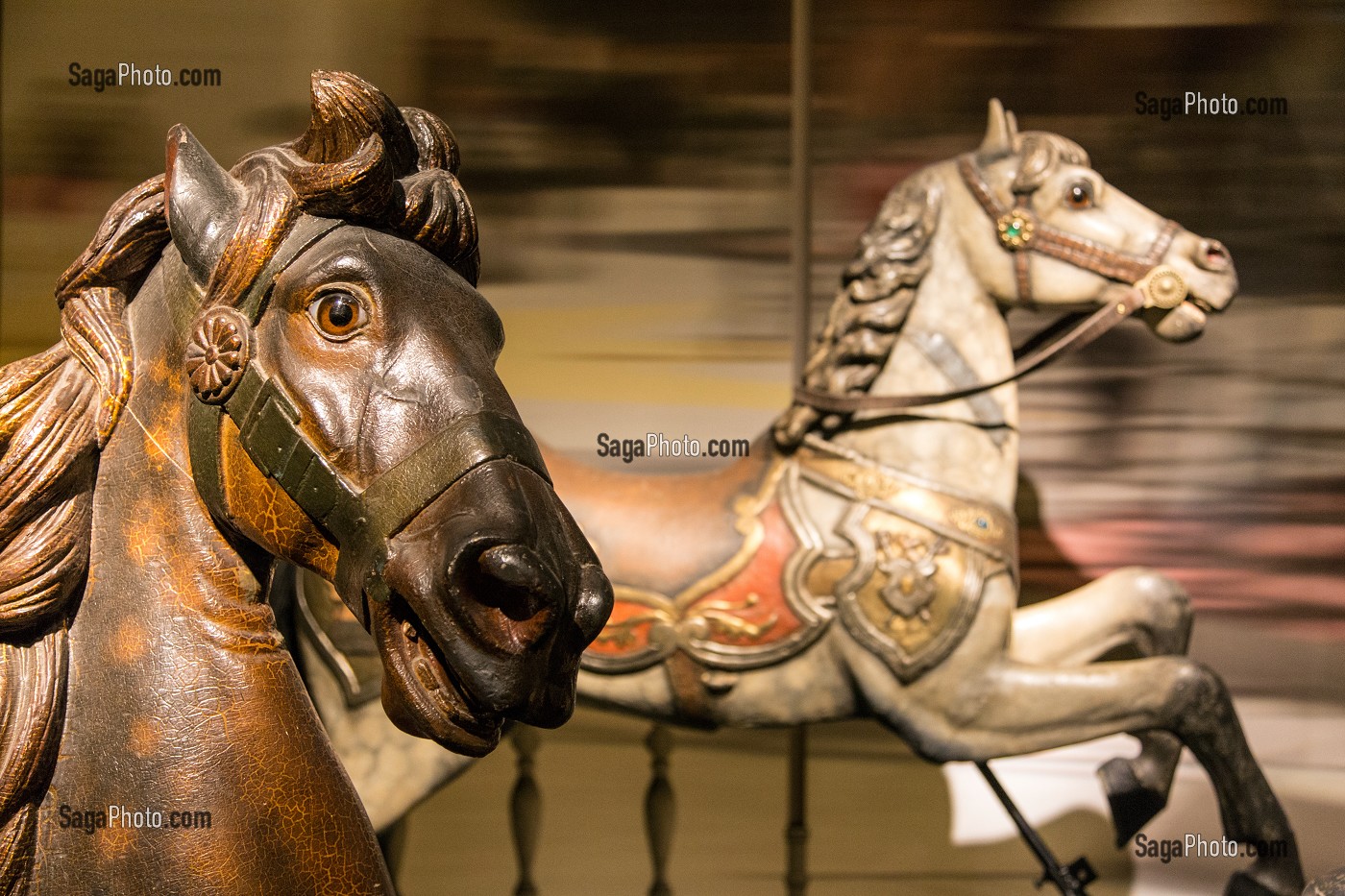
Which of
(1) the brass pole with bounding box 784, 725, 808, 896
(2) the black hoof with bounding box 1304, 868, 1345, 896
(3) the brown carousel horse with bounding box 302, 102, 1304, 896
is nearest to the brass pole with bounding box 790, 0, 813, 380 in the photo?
(3) the brown carousel horse with bounding box 302, 102, 1304, 896

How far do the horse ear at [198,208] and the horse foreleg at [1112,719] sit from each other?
179 centimetres

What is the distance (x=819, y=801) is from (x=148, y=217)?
2894 millimetres

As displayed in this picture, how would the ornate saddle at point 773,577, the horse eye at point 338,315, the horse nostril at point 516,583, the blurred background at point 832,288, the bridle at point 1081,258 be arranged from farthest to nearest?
the blurred background at point 832,288, the bridle at point 1081,258, the ornate saddle at point 773,577, the horse eye at point 338,315, the horse nostril at point 516,583

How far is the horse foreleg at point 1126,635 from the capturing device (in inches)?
108

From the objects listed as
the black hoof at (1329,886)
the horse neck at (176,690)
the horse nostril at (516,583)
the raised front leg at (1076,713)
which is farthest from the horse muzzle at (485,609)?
the raised front leg at (1076,713)

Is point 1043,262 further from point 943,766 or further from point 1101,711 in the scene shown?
point 943,766

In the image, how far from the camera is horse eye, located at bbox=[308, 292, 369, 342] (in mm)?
996

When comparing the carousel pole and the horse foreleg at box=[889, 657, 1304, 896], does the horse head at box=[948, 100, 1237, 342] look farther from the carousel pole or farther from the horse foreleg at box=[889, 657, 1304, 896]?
the carousel pole

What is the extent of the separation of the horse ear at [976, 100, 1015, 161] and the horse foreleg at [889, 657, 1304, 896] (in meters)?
0.95

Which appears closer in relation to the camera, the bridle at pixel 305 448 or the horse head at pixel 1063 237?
the bridle at pixel 305 448

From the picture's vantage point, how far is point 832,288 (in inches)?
140

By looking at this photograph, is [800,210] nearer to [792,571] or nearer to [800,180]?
[800,180]

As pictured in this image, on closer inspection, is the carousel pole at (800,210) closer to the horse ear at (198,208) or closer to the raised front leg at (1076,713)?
the raised front leg at (1076,713)

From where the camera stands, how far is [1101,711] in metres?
2.57
